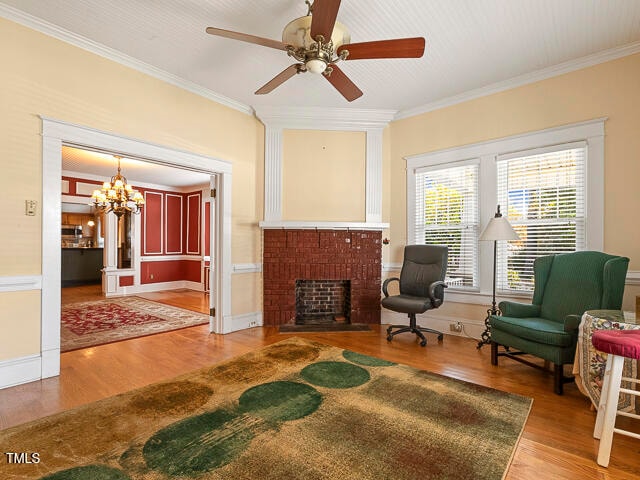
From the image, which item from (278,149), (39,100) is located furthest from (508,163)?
(39,100)

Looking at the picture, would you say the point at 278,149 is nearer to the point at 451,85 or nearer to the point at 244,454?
the point at 451,85

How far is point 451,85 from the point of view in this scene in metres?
3.77

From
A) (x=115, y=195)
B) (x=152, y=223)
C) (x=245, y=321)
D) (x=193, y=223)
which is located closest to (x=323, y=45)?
(x=245, y=321)

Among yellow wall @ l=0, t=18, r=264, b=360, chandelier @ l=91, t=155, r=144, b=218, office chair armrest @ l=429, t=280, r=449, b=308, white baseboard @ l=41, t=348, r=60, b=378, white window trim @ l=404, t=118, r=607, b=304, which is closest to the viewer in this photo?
yellow wall @ l=0, t=18, r=264, b=360

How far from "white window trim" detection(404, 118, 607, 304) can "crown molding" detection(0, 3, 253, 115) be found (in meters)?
2.79

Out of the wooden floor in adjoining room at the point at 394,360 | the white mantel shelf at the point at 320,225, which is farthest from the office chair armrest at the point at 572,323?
the white mantel shelf at the point at 320,225

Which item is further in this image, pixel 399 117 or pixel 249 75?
pixel 399 117

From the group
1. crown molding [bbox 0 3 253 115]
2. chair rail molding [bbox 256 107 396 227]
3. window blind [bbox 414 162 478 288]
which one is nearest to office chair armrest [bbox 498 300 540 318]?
window blind [bbox 414 162 478 288]

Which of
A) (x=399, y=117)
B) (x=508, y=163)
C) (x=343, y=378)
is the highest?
(x=399, y=117)

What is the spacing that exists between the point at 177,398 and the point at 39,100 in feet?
9.08

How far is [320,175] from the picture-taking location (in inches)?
180

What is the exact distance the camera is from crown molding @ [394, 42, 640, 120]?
10.0 ft

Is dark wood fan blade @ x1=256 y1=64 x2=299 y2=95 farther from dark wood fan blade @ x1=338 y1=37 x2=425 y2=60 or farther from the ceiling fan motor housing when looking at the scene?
dark wood fan blade @ x1=338 y1=37 x2=425 y2=60

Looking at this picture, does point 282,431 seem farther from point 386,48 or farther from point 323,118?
point 323,118
